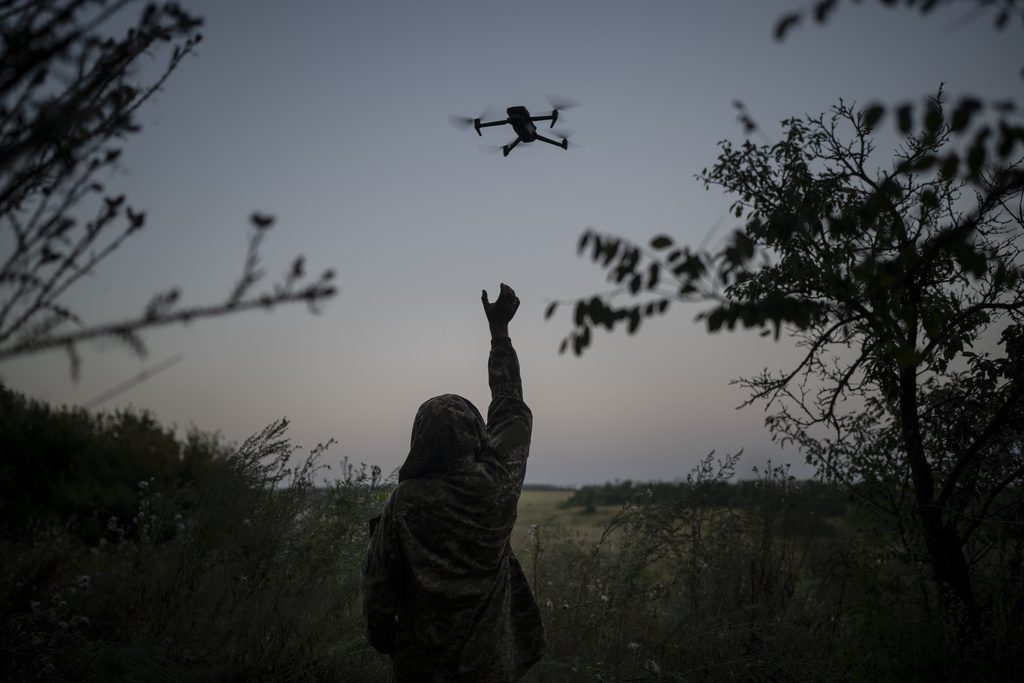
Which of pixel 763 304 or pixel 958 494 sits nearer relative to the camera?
pixel 763 304

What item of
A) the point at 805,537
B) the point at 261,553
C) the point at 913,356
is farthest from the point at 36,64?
the point at 805,537

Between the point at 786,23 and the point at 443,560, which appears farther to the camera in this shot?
the point at 443,560

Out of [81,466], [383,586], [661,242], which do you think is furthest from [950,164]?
[81,466]

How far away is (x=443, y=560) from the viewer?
2943 millimetres

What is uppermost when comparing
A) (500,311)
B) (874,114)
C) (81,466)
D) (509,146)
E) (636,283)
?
(509,146)

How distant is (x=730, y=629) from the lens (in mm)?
4719

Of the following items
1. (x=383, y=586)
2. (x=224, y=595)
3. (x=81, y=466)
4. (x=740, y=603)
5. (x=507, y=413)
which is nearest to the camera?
(x=383, y=586)

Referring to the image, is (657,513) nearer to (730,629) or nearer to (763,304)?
(730,629)

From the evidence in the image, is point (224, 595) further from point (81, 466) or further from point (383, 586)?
point (81, 466)

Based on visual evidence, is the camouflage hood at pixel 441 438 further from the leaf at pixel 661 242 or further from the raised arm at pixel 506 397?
the leaf at pixel 661 242

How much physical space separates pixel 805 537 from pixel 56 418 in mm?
12403

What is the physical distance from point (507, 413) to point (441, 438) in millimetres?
601

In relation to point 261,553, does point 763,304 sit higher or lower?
higher

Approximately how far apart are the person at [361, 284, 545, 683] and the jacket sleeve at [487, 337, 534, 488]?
5.1 inches
